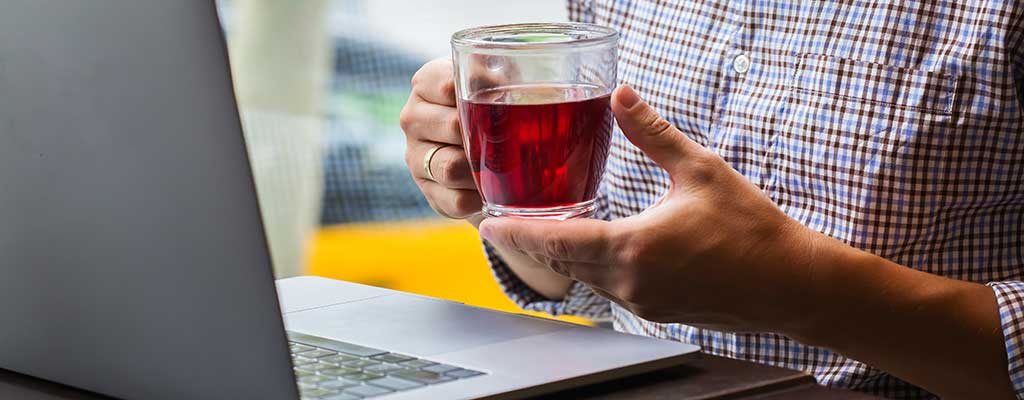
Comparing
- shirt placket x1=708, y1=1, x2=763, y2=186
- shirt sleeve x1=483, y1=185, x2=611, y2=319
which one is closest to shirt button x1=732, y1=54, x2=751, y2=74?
shirt placket x1=708, y1=1, x2=763, y2=186

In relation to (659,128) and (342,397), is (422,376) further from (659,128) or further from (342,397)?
(659,128)

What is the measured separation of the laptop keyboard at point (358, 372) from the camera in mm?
675

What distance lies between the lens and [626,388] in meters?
0.72

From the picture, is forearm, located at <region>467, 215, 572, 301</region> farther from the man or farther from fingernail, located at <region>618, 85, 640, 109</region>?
fingernail, located at <region>618, 85, 640, 109</region>

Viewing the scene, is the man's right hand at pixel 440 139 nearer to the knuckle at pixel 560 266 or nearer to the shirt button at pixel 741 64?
the knuckle at pixel 560 266

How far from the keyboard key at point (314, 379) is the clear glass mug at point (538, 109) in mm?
176

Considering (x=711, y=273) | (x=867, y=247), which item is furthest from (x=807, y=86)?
(x=711, y=273)

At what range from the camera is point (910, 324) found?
0.91m

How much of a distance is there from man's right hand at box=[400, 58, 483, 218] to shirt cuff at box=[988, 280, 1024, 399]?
446mm

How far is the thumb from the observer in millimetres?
734

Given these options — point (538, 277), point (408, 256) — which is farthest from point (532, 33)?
point (408, 256)

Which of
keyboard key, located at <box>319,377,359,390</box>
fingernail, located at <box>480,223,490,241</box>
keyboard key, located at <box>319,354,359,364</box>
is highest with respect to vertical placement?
fingernail, located at <box>480,223,490,241</box>

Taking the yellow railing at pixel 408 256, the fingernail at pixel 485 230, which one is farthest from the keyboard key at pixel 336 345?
the yellow railing at pixel 408 256

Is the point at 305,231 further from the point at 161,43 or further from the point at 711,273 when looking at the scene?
the point at 161,43
